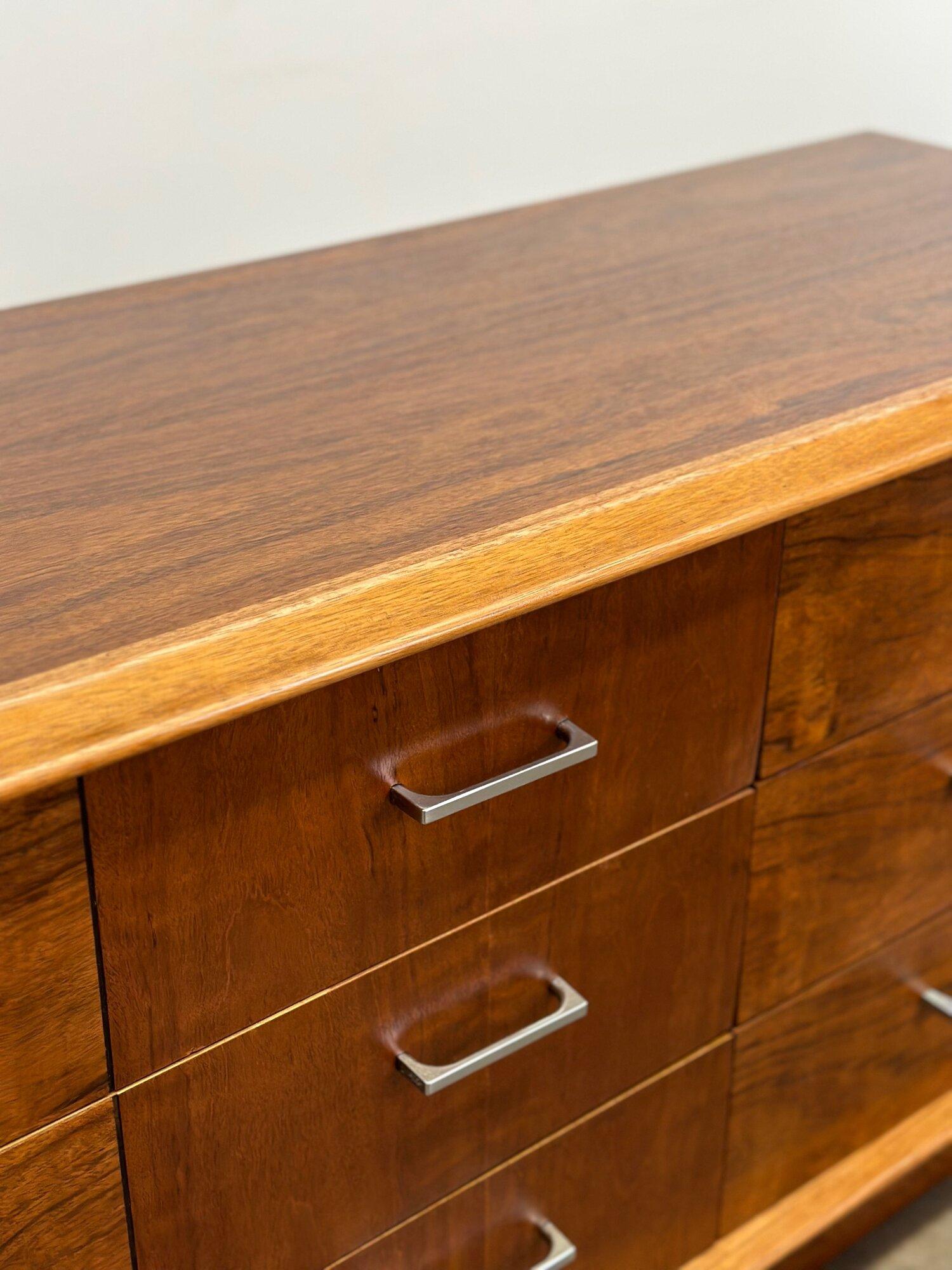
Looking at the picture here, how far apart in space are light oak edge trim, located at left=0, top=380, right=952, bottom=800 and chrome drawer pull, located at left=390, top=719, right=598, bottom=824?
3.9 inches

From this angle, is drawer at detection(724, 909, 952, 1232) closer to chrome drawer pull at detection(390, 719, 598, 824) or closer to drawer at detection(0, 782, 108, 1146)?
chrome drawer pull at detection(390, 719, 598, 824)

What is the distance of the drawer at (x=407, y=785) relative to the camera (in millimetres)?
677

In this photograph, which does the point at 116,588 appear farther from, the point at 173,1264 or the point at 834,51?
the point at 834,51

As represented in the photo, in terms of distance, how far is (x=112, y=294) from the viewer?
3.37 ft

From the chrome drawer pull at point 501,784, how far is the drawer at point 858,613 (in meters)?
0.16

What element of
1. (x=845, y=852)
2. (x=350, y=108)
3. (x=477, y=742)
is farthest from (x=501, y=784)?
(x=350, y=108)

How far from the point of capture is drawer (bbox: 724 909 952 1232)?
105 cm

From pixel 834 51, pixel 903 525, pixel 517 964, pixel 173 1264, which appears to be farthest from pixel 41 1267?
pixel 834 51

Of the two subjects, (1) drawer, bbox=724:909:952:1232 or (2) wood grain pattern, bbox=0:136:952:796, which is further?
(1) drawer, bbox=724:909:952:1232

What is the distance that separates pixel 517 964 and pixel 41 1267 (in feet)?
0.96

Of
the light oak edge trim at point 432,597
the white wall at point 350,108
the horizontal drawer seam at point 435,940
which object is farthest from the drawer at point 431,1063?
the white wall at point 350,108

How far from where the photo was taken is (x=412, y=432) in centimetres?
82

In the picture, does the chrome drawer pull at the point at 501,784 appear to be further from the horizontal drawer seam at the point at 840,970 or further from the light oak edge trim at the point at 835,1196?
the light oak edge trim at the point at 835,1196

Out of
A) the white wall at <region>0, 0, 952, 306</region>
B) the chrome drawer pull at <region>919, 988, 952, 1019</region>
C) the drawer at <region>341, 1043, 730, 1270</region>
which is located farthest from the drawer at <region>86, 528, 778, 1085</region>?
the white wall at <region>0, 0, 952, 306</region>
